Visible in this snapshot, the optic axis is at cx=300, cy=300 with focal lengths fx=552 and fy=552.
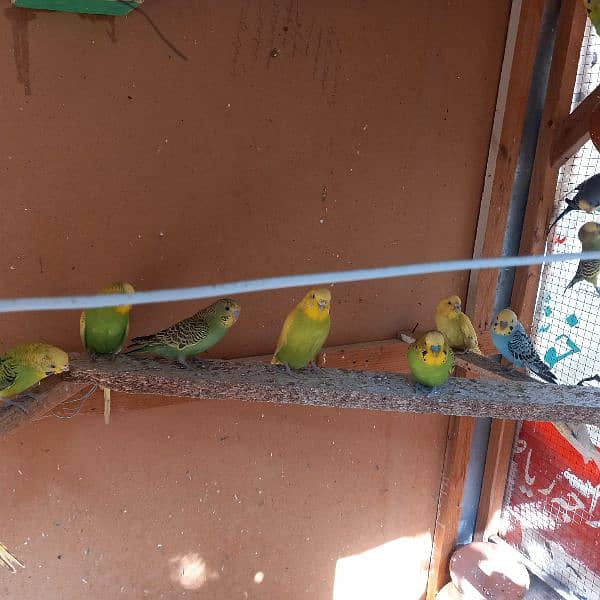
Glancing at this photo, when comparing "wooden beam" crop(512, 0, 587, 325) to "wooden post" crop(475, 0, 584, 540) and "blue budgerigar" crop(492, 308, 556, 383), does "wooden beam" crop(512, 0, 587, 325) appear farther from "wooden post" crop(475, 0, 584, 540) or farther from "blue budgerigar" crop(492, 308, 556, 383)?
"blue budgerigar" crop(492, 308, 556, 383)

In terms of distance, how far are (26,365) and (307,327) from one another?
26.3 inches

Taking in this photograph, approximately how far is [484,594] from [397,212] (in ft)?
5.22

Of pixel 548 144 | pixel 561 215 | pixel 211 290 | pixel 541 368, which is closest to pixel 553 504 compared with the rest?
pixel 541 368

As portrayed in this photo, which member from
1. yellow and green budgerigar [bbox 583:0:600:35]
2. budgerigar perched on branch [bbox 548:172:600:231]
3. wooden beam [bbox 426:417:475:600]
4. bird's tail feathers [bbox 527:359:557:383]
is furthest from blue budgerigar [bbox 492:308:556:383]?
yellow and green budgerigar [bbox 583:0:600:35]

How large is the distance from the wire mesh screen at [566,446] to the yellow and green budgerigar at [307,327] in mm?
1116

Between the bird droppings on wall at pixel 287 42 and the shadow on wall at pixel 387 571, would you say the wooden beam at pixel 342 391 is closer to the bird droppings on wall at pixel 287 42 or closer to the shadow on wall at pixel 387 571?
the bird droppings on wall at pixel 287 42

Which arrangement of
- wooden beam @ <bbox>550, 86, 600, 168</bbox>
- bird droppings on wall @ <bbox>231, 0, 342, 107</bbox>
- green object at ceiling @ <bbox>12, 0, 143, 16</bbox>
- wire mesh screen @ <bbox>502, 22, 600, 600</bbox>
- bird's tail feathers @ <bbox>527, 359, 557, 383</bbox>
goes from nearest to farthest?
1. green object at ceiling @ <bbox>12, 0, 143, 16</bbox>
2. bird droppings on wall @ <bbox>231, 0, 342, 107</bbox>
3. bird's tail feathers @ <bbox>527, 359, 557, 383</bbox>
4. wooden beam @ <bbox>550, 86, 600, 168</bbox>
5. wire mesh screen @ <bbox>502, 22, 600, 600</bbox>

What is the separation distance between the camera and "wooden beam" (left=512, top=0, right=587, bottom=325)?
1.94 meters

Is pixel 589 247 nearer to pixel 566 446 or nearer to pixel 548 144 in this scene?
pixel 548 144

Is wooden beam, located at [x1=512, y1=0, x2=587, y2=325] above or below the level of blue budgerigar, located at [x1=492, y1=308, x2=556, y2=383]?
above

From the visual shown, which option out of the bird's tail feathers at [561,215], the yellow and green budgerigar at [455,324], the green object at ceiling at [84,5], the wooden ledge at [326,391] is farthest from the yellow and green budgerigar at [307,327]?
the bird's tail feathers at [561,215]

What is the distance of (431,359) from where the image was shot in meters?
1.32

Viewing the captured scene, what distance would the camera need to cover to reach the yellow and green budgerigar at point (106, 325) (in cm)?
134

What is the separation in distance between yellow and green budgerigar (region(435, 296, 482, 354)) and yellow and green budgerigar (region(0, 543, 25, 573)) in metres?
1.42
